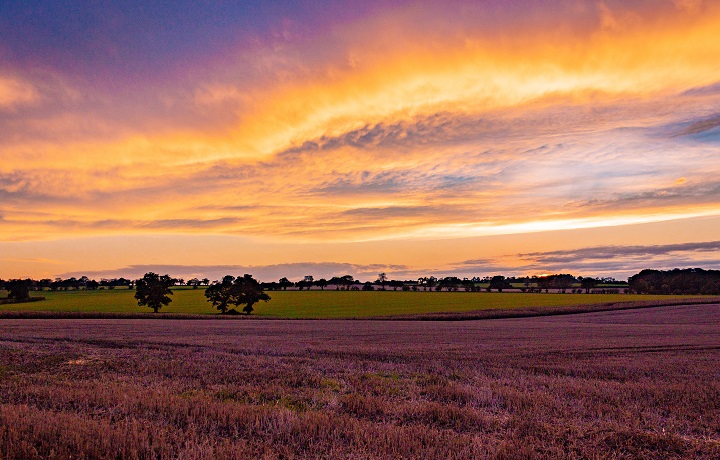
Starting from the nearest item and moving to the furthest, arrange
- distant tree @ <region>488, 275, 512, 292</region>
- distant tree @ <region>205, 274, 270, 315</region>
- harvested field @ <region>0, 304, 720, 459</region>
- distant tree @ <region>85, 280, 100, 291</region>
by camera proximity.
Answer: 1. harvested field @ <region>0, 304, 720, 459</region>
2. distant tree @ <region>205, 274, 270, 315</region>
3. distant tree @ <region>488, 275, 512, 292</region>
4. distant tree @ <region>85, 280, 100, 291</region>

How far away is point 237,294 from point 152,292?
17.9 m


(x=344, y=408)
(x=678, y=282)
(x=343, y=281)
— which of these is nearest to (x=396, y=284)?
(x=343, y=281)

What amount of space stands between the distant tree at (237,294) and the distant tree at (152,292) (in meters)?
9.89

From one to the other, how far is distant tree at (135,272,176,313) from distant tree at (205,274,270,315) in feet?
32.4

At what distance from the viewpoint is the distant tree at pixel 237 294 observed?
93250 millimetres

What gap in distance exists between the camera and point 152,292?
96062mm

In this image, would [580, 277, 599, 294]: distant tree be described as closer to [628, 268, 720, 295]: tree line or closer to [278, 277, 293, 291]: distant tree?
[628, 268, 720, 295]: tree line

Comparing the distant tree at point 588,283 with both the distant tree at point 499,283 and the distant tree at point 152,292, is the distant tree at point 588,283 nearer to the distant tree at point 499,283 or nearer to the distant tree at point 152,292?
the distant tree at point 499,283

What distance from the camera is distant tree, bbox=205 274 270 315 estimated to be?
9325 centimetres

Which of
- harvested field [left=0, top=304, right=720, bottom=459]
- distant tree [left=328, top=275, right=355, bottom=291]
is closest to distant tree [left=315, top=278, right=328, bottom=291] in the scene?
distant tree [left=328, top=275, right=355, bottom=291]

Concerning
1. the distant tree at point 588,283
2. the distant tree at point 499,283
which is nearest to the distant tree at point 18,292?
the distant tree at point 499,283

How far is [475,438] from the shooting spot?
26.6 feet

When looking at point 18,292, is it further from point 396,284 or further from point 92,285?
point 396,284

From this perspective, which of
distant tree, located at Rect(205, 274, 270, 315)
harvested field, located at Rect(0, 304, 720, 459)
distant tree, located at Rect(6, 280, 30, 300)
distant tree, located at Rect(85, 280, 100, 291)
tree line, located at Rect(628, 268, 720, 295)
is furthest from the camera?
distant tree, located at Rect(85, 280, 100, 291)
